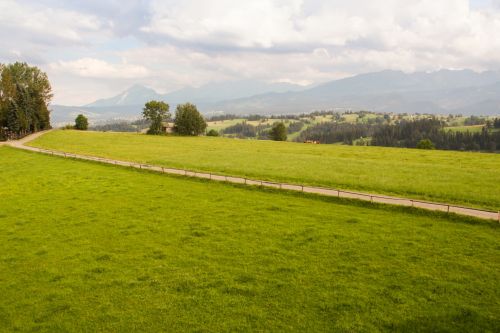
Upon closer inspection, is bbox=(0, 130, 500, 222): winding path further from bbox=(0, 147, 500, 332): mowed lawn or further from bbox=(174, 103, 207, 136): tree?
bbox=(174, 103, 207, 136): tree

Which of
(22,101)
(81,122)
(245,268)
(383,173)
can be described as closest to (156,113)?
(81,122)

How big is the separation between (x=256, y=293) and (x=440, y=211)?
1770 centimetres

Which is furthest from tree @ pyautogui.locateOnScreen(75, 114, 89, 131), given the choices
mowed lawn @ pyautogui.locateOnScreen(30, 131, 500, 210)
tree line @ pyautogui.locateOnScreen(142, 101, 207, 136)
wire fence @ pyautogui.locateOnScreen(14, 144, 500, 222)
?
wire fence @ pyautogui.locateOnScreen(14, 144, 500, 222)

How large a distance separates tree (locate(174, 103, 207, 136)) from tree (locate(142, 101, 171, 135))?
17.6 feet

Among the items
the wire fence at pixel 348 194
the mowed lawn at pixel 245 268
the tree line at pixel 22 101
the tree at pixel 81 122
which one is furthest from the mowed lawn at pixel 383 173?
the tree at pixel 81 122

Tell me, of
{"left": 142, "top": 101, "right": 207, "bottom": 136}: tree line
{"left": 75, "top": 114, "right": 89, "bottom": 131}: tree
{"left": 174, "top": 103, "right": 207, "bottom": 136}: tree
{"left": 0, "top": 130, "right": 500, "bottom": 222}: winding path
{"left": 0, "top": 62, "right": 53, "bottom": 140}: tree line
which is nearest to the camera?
{"left": 0, "top": 130, "right": 500, "bottom": 222}: winding path

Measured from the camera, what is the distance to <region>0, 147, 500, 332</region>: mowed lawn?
45.5 feet

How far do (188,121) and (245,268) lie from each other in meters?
116

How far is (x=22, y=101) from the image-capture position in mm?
111375

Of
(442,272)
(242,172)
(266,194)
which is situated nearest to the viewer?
(442,272)

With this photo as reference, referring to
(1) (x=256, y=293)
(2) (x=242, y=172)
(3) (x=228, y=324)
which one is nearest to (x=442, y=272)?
(1) (x=256, y=293)

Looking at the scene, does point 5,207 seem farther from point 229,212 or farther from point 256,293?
point 256,293

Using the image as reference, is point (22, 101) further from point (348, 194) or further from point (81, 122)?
point (348, 194)

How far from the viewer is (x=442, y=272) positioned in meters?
17.0
